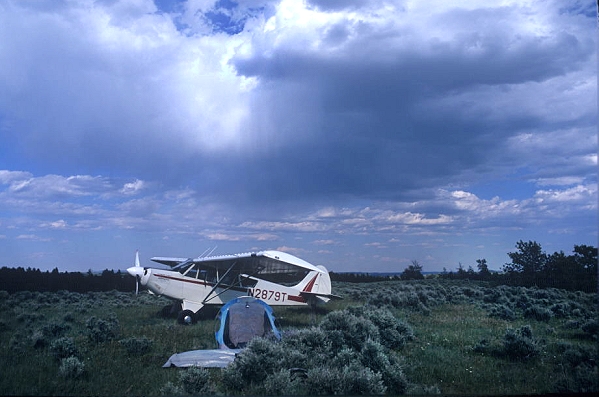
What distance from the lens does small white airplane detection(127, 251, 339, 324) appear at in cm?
1137

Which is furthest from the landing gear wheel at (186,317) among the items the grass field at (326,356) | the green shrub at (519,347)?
the green shrub at (519,347)

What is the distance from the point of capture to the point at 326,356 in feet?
20.1

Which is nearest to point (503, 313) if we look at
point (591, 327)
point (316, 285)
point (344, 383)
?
point (591, 327)

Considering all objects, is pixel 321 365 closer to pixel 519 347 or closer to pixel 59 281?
pixel 519 347

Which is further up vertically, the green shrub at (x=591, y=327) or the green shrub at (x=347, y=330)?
→ the green shrub at (x=347, y=330)

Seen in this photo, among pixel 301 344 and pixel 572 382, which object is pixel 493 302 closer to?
pixel 572 382

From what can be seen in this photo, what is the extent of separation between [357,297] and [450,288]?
3591mm

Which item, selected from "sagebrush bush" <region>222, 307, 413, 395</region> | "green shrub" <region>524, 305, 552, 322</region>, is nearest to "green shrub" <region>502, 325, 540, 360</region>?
"sagebrush bush" <region>222, 307, 413, 395</region>

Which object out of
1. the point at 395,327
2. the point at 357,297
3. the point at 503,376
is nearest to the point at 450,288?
the point at 357,297

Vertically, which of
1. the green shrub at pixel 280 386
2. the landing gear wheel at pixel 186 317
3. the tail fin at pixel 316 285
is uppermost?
the tail fin at pixel 316 285

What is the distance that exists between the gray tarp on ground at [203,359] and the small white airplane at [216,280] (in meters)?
4.00

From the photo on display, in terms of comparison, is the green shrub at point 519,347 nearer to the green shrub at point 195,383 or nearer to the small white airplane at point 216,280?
the small white airplane at point 216,280

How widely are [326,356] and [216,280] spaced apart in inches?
255

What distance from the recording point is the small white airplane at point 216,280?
11.4 metres
